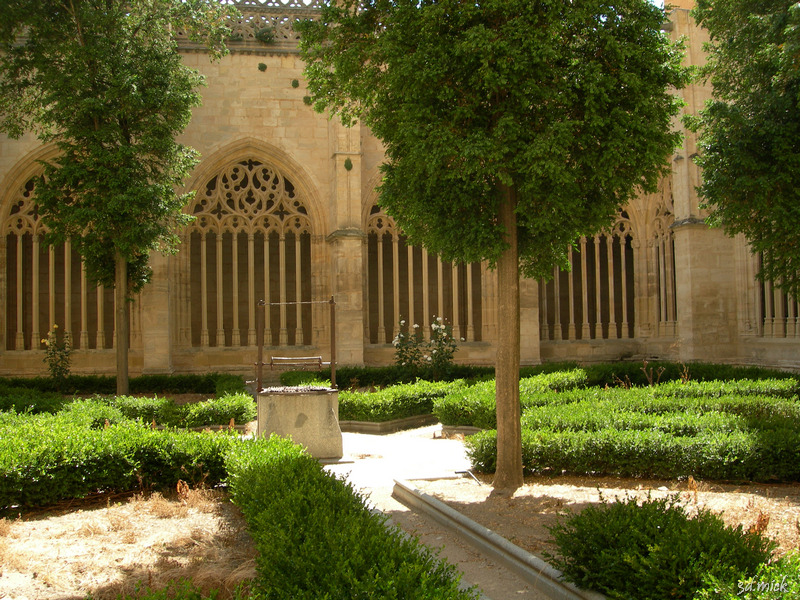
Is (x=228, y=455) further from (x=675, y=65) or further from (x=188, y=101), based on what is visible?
(x=188, y=101)

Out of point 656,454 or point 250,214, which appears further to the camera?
point 250,214

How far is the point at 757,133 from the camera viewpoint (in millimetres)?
9328

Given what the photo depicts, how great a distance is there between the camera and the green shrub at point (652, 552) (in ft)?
10.9

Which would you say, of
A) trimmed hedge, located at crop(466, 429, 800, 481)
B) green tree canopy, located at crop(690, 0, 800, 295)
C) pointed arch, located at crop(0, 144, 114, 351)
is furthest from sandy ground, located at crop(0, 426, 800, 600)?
pointed arch, located at crop(0, 144, 114, 351)

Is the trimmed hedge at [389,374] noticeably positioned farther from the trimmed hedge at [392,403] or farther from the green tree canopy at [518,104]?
the green tree canopy at [518,104]

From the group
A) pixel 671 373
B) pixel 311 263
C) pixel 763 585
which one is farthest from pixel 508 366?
pixel 311 263

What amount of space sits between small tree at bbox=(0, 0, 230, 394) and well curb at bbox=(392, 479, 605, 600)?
25.4 feet

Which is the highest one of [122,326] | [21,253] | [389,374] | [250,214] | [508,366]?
[250,214]

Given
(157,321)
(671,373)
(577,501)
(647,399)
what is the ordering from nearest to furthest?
(577,501) → (647,399) → (671,373) → (157,321)

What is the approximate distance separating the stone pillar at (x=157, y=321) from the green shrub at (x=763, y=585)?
44.8ft

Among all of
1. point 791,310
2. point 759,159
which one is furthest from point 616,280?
point 759,159

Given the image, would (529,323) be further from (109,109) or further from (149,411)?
(109,109)

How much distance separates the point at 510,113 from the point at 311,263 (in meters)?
11.4

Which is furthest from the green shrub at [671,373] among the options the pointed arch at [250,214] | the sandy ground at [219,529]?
the pointed arch at [250,214]
